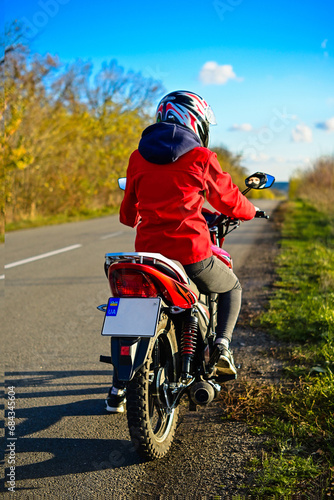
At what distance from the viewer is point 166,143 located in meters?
2.80

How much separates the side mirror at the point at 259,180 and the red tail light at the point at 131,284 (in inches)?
40.7

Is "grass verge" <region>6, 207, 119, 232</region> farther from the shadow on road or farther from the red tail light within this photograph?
the red tail light

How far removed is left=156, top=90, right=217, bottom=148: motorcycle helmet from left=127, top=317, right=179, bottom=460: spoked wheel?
123 centimetres

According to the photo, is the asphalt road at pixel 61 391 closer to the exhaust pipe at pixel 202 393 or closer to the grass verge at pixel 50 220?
the exhaust pipe at pixel 202 393

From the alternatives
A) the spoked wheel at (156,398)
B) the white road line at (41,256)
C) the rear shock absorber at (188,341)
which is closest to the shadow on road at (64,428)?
the spoked wheel at (156,398)

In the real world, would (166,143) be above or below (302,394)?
above

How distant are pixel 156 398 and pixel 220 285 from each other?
832 mm

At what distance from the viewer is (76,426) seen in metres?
3.30

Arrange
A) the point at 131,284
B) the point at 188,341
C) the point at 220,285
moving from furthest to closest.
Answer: the point at 220,285 → the point at 188,341 → the point at 131,284

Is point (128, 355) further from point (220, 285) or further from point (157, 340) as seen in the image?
point (220, 285)

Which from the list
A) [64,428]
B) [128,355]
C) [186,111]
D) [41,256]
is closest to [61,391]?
[64,428]

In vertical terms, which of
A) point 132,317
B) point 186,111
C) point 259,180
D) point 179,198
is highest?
point 186,111

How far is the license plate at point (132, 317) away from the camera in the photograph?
8.59ft

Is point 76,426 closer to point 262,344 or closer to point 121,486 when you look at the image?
point 121,486
